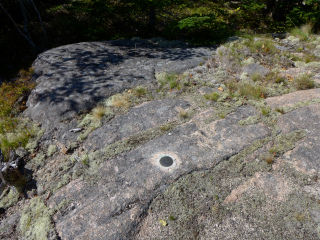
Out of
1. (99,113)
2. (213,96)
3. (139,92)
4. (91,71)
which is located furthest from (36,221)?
(91,71)

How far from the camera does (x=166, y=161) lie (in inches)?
141

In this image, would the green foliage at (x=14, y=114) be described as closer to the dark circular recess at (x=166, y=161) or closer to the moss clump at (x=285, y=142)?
the dark circular recess at (x=166, y=161)

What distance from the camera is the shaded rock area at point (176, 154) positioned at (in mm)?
2850

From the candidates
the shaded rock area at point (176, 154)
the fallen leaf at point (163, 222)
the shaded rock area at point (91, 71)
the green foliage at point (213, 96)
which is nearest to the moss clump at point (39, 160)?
the shaded rock area at point (176, 154)

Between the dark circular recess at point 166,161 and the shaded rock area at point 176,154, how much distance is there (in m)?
0.05

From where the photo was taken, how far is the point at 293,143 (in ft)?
11.8

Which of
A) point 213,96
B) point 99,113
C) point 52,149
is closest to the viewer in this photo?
point 52,149

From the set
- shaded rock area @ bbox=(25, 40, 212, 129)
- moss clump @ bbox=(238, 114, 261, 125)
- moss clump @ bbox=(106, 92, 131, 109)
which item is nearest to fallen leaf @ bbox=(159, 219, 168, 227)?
moss clump @ bbox=(238, 114, 261, 125)

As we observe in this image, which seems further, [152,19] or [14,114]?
[152,19]

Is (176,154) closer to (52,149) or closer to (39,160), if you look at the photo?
(52,149)

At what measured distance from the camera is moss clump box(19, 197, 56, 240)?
300cm

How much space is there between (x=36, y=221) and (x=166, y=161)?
2.18 metres

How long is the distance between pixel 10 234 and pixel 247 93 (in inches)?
205

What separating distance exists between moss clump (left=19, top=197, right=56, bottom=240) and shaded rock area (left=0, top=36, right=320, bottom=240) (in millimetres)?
17
